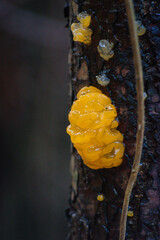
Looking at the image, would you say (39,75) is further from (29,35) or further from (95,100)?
(95,100)

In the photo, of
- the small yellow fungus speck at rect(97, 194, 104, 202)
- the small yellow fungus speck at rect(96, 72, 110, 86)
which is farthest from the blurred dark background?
the small yellow fungus speck at rect(96, 72, 110, 86)

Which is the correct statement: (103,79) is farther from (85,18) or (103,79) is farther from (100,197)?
(100,197)

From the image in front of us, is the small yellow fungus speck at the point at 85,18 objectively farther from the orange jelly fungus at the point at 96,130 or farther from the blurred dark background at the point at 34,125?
the blurred dark background at the point at 34,125

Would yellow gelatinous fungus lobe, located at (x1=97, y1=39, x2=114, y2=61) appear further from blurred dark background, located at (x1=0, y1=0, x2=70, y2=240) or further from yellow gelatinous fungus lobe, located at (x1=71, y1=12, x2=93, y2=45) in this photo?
blurred dark background, located at (x1=0, y1=0, x2=70, y2=240)

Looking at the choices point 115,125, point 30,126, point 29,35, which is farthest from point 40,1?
point 115,125

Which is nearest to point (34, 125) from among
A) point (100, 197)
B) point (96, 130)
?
point (100, 197)
